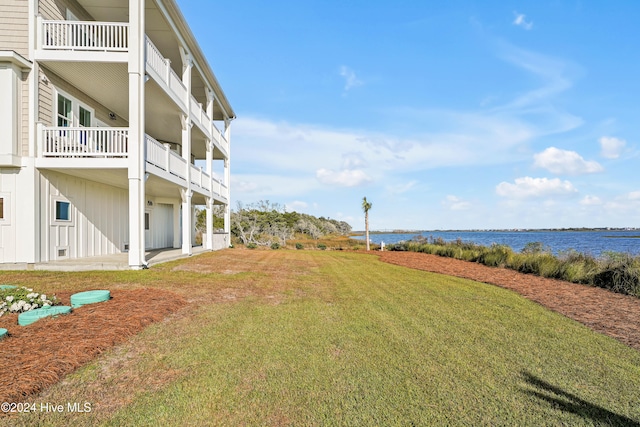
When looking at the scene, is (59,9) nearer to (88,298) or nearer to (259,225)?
(88,298)

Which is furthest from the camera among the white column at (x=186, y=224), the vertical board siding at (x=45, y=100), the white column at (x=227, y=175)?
the white column at (x=227, y=175)

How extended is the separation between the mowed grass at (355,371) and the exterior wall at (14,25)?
8157 millimetres

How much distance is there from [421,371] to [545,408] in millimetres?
1152

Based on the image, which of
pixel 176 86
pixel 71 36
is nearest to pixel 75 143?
pixel 71 36

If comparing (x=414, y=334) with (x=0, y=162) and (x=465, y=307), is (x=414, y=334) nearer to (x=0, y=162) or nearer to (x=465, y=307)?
(x=465, y=307)

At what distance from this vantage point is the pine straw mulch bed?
315 centimetres

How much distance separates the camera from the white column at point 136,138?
9.83 m

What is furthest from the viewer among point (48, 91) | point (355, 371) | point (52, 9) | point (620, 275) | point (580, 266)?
point (580, 266)

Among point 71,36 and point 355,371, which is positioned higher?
point 71,36

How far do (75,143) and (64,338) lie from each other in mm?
8323

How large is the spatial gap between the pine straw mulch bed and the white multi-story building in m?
4.89

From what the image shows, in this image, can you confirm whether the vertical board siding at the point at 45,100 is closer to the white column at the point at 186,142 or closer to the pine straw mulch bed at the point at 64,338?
the white column at the point at 186,142

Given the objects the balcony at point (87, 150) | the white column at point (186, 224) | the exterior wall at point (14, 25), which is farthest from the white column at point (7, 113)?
the white column at point (186, 224)

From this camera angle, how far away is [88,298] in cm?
574
